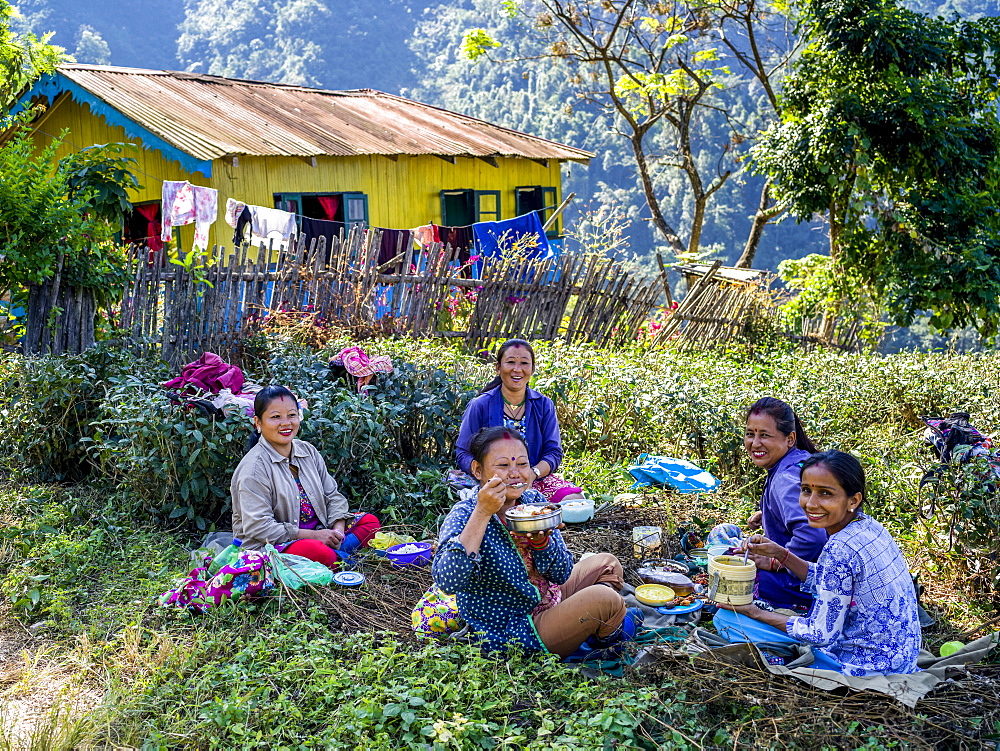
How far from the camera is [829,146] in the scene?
10727 millimetres

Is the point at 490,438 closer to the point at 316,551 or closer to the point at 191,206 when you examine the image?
the point at 316,551

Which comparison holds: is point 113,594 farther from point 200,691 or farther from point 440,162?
point 440,162

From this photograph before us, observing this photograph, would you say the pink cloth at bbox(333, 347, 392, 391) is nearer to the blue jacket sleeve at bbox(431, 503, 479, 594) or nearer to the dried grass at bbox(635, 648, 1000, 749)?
the blue jacket sleeve at bbox(431, 503, 479, 594)

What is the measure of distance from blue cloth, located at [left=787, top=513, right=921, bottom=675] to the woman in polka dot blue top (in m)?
0.78

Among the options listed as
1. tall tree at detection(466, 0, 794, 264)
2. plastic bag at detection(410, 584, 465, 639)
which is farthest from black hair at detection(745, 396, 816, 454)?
tall tree at detection(466, 0, 794, 264)

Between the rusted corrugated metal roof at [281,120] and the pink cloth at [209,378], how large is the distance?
20.3ft

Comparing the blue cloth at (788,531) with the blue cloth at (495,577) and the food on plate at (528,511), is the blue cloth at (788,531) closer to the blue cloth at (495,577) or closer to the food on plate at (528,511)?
the blue cloth at (495,577)

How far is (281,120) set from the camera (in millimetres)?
13430

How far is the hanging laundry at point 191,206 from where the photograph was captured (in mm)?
11695

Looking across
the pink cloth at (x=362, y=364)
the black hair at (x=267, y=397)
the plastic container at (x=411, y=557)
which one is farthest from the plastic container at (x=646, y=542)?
the pink cloth at (x=362, y=364)

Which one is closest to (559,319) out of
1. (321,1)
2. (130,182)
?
(130,182)

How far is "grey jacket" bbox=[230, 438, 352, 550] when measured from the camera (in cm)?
437

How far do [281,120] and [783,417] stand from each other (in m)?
11.3

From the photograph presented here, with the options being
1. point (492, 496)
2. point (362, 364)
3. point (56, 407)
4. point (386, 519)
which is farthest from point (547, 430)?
point (56, 407)
